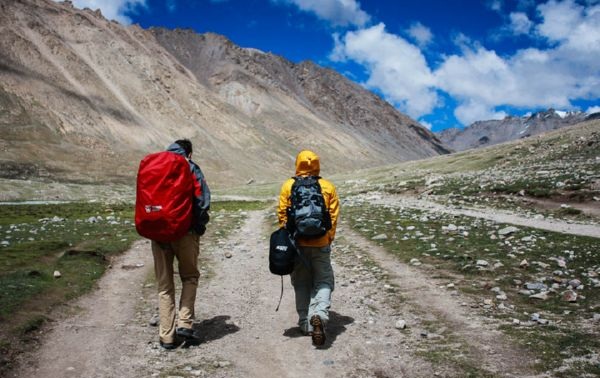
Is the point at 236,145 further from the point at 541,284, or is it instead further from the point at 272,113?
the point at 541,284

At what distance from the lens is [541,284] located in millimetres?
10492

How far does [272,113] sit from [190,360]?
7631 inches

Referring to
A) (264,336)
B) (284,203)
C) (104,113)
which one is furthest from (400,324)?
(104,113)

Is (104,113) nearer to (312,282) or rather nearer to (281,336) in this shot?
(312,282)

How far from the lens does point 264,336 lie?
8297mm

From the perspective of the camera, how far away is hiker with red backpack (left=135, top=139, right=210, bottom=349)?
24.8 ft

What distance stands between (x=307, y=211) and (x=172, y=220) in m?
2.34

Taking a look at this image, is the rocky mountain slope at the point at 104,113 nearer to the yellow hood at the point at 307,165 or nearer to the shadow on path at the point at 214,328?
the shadow on path at the point at 214,328

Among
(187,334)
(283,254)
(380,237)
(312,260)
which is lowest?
(187,334)

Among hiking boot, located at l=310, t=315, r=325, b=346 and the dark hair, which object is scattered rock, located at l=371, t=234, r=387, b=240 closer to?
hiking boot, located at l=310, t=315, r=325, b=346

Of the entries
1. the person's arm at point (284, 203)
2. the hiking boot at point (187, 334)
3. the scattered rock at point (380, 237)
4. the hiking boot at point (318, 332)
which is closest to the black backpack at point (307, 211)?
the person's arm at point (284, 203)

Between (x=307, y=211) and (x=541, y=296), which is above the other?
(x=307, y=211)

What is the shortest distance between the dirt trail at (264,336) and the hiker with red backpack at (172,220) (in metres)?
0.54

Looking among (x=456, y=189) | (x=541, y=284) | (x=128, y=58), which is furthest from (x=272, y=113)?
(x=541, y=284)
